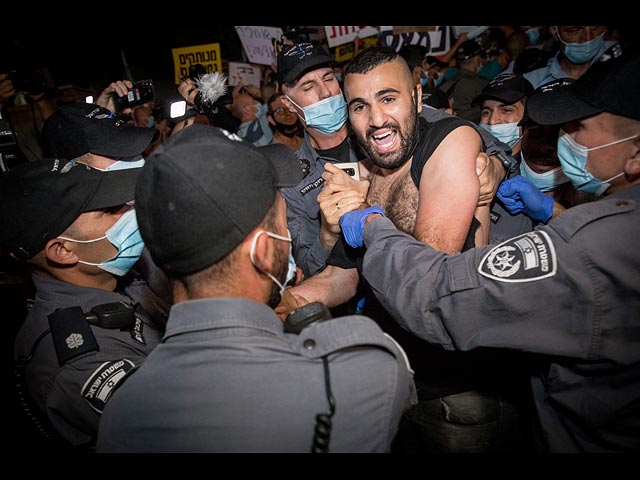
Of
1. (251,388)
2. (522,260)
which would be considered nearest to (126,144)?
(251,388)

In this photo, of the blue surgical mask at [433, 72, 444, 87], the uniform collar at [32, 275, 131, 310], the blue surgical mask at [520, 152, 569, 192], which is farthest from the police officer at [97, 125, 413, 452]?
the blue surgical mask at [433, 72, 444, 87]

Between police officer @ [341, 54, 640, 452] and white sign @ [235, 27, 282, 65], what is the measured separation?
6.61 meters

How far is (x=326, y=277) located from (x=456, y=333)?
1416 millimetres

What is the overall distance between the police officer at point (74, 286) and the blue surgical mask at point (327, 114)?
1.90 meters

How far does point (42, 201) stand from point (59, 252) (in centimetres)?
28

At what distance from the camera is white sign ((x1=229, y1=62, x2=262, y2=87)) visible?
25.3 ft

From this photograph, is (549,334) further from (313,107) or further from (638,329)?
(313,107)

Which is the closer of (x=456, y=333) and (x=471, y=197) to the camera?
(x=456, y=333)

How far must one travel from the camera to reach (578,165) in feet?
5.95

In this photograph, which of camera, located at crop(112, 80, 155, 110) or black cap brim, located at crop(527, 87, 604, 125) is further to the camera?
camera, located at crop(112, 80, 155, 110)

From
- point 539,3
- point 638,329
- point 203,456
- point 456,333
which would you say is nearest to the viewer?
point 203,456

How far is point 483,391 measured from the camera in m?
2.30

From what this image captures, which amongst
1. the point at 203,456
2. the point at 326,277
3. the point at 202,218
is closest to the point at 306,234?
the point at 326,277

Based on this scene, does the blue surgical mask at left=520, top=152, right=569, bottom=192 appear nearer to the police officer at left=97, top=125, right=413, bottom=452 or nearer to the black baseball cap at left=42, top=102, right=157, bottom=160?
the police officer at left=97, top=125, right=413, bottom=452
